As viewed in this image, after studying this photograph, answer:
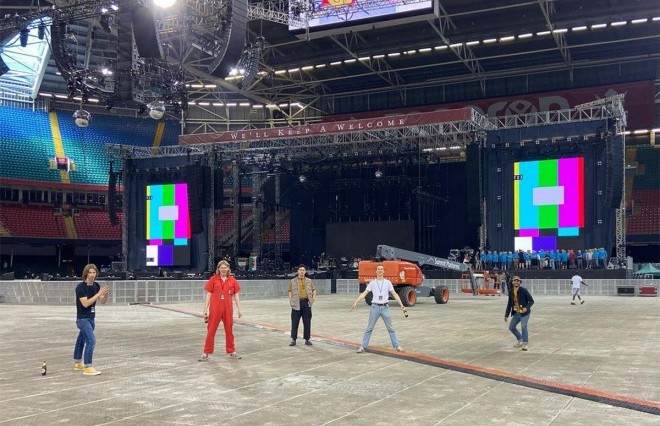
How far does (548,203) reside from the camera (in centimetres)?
3784

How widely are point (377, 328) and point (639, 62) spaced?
4065cm

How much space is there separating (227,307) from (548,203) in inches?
1185

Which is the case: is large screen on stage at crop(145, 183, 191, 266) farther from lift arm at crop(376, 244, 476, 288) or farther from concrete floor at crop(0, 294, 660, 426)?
concrete floor at crop(0, 294, 660, 426)

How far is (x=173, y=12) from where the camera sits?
87.5ft

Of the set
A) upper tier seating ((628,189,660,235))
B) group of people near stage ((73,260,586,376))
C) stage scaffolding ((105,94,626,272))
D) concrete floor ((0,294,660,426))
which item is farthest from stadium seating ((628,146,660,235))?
group of people near stage ((73,260,586,376))

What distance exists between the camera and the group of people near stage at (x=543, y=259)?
117 ft

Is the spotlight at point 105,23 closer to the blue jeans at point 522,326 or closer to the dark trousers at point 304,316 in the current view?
the dark trousers at point 304,316

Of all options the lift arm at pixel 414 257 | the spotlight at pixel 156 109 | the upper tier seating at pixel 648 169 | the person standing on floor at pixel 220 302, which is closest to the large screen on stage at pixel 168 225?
the spotlight at pixel 156 109

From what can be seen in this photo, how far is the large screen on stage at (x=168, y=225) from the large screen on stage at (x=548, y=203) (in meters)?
23.2

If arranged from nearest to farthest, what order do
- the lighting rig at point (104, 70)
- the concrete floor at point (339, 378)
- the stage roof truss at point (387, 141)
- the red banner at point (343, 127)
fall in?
the concrete floor at point (339, 378) < the lighting rig at point (104, 70) < the red banner at point (343, 127) < the stage roof truss at point (387, 141)

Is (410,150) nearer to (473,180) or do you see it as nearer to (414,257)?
(473,180)

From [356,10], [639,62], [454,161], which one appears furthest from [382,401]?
[639,62]

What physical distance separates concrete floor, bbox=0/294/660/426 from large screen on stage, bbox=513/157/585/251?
2026cm

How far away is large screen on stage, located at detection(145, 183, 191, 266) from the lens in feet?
151
